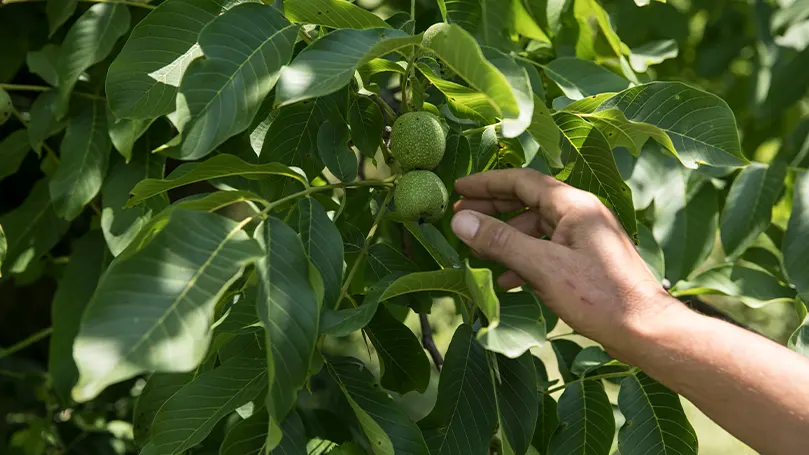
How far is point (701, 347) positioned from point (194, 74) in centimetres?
77

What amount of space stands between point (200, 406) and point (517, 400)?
45 cm

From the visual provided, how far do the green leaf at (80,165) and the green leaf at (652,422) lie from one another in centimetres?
105

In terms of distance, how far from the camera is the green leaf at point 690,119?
1147mm

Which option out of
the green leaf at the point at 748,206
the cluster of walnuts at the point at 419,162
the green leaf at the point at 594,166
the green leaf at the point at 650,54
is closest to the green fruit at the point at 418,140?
the cluster of walnuts at the point at 419,162

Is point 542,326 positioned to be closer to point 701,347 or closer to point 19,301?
point 701,347

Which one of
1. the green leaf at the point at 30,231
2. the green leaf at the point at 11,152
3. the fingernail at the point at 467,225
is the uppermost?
the fingernail at the point at 467,225

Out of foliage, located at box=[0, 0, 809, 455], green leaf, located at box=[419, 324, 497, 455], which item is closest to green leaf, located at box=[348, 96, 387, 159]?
foliage, located at box=[0, 0, 809, 455]

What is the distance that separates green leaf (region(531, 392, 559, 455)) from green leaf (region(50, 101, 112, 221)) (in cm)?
93

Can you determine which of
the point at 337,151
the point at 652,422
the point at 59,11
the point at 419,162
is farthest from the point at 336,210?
the point at 59,11

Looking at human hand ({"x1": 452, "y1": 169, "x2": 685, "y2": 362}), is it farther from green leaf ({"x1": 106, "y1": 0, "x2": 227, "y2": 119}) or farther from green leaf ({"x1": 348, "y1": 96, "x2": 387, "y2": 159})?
green leaf ({"x1": 106, "y1": 0, "x2": 227, "y2": 119})

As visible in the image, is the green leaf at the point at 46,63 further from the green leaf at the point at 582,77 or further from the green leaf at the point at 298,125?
the green leaf at the point at 582,77

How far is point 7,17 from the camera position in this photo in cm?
184

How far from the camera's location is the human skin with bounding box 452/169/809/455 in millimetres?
1033

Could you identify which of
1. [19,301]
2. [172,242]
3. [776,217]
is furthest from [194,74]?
[19,301]
